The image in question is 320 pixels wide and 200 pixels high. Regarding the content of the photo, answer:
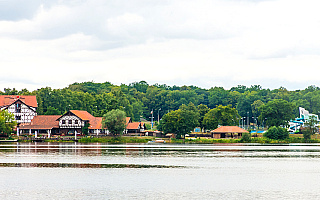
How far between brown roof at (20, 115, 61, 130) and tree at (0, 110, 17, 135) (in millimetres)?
6254

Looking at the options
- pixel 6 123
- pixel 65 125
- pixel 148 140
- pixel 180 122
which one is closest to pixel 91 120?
Answer: pixel 65 125

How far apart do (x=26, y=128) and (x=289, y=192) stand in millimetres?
106936

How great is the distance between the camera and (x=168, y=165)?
2178 inches

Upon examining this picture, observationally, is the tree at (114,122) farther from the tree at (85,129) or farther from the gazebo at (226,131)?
the gazebo at (226,131)

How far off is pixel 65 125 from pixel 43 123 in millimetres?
6419

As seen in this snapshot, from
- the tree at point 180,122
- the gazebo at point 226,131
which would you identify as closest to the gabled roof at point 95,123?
the tree at point 180,122

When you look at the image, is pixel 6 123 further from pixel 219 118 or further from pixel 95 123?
pixel 219 118

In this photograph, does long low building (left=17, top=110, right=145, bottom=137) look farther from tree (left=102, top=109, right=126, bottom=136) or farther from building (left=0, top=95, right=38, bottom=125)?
tree (left=102, top=109, right=126, bottom=136)

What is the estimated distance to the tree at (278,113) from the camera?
14800 cm

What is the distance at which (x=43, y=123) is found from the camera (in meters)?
135

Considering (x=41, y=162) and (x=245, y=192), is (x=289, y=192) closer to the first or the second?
(x=245, y=192)

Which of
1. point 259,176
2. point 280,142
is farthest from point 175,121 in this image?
point 259,176

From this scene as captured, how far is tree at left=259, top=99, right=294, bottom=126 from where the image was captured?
14800 cm

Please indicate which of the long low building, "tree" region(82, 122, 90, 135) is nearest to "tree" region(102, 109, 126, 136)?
the long low building
